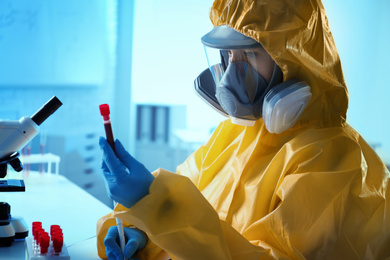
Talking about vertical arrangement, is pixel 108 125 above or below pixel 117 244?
above

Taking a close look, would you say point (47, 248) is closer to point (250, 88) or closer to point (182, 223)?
point (182, 223)

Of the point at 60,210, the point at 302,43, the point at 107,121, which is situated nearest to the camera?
the point at 107,121

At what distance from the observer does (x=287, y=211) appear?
3.85 feet

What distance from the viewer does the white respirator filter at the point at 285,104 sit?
4.14 ft

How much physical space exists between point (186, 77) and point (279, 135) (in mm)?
3207

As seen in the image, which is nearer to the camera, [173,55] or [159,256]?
[159,256]

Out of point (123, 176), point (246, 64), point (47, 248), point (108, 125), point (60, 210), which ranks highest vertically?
point (246, 64)

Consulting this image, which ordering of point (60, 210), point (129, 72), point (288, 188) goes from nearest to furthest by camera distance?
point (288, 188), point (60, 210), point (129, 72)

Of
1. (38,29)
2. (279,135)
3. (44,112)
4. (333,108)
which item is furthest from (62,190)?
(38,29)

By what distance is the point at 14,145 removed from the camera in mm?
1426

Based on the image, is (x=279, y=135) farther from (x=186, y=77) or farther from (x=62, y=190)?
(x=186, y=77)

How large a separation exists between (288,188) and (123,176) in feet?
1.35

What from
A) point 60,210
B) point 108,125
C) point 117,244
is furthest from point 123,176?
point 60,210

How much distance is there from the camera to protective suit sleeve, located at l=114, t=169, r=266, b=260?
105cm
